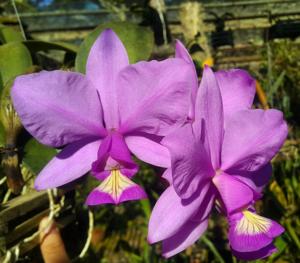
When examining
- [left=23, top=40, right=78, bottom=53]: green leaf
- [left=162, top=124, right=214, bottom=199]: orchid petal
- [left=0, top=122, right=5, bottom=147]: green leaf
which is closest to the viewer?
[left=162, top=124, right=214, bottom=199]: orchid petal

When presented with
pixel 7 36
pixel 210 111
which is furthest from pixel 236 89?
pixel 7 36

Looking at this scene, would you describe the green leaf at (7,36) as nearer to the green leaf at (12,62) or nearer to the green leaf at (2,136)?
the green leaf at (12,62)

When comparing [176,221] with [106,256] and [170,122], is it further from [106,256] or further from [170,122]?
[106,256]

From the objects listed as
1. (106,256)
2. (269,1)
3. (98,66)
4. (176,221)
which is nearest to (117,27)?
(98,66)

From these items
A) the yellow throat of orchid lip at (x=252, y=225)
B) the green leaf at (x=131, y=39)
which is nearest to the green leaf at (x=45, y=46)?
the green leaf at (x=131, y=39)

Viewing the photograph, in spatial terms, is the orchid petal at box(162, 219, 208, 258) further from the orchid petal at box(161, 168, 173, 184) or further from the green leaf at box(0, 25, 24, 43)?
the green leaf at box(0, 25, 24, 43)

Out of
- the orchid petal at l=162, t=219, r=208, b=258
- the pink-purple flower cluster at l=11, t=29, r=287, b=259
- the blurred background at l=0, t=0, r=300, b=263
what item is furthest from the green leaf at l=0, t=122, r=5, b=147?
the orchid petal at l=162, t=219, r=208, b=258
